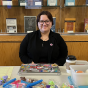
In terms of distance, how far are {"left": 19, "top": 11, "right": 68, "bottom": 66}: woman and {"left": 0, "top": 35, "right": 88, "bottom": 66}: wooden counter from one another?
1.10ft

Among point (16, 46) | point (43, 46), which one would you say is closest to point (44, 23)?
point (43, 46)

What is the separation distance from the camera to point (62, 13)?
2020 millimetres

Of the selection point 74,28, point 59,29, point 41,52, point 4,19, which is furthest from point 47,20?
point 4,19

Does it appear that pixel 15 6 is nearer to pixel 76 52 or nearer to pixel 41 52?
pixel 41 52

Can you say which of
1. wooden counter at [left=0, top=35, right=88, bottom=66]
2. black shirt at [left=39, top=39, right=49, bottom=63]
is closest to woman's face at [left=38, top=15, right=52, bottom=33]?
black shirt at [left=39, top=39, right=49, bottom=63]

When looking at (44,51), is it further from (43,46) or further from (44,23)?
(44,23)

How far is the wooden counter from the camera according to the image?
1842mm

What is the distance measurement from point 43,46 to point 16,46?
1.91 ft

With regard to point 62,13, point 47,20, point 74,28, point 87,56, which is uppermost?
point 62,13

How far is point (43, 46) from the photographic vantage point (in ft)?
4.89

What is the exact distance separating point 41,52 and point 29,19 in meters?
0.77

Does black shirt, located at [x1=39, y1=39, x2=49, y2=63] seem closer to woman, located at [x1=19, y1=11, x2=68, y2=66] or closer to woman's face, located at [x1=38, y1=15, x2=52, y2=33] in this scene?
woman, located at [x1=19, y1=11, x2=68, y2=66]

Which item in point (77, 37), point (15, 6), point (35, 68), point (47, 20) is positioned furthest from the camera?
point (15, 6)

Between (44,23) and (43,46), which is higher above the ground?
(44,23)
